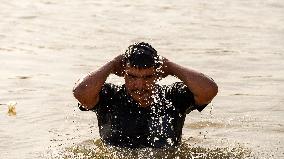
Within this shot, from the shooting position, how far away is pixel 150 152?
6586 millimetres

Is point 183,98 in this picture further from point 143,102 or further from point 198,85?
point 143,102

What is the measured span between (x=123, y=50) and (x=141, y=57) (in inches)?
292

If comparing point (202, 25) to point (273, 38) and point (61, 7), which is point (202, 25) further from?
point (61, 7)

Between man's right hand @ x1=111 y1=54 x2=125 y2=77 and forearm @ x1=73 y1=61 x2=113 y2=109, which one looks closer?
forearm @ x1=73 y1=61 x2=113 y2=109

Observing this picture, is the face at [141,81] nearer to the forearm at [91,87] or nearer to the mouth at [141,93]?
the mouth at [141,93]

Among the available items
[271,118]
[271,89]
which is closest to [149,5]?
[271,89]

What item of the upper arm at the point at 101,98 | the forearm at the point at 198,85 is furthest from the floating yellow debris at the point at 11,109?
the forearm at the point at 198,85

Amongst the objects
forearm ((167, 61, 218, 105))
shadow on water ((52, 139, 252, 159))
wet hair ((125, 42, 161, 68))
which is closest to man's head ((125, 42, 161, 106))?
wet hair ((125, 42, 161, 68))

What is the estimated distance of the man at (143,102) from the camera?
630 cm

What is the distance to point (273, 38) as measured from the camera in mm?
14289

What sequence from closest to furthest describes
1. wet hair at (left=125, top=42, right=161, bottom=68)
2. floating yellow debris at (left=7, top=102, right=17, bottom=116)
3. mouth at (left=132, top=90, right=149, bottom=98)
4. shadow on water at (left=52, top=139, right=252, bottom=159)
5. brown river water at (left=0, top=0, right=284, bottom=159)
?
wet hair at (left=125, top=42, right=161, bottom=68)
mouth at (left=132, top=90, right=149, bottom=98)
shadow on water at (left=52, top=139, right=252, bottom=159)
brown river water at (left=0, top=0, right=284, bottom=159)
floating yellow debris at (left=7, top=102, right=17, bottom=116)

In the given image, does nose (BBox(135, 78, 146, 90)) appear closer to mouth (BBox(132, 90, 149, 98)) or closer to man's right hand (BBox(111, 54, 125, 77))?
mouth (BBox(132, 90, 149, 98))

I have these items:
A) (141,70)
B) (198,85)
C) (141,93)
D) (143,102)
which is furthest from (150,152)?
(141,70)

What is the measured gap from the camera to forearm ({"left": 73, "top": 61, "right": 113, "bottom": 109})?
6.25 meters
